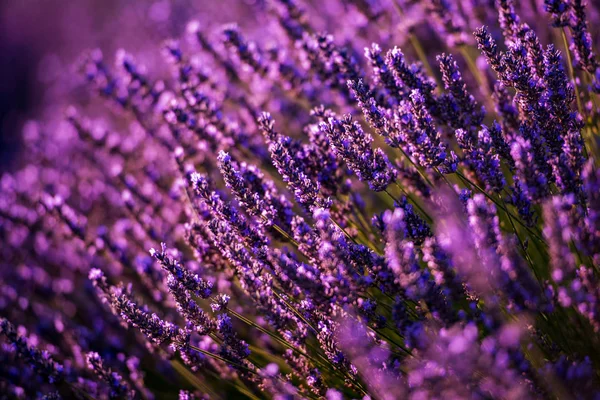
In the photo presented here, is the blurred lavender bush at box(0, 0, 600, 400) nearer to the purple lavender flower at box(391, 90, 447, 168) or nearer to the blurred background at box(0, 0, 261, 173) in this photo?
the purple lavender flower at box(391, 90, 447, 168)

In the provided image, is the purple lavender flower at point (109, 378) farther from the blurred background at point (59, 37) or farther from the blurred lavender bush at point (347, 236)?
the blurred background at point (59, 37)

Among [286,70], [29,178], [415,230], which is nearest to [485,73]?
[286,70]

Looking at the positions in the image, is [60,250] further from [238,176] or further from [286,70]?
[238,176]

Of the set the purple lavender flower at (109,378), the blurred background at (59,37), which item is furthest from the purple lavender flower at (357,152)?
the blurred background at (59,37)

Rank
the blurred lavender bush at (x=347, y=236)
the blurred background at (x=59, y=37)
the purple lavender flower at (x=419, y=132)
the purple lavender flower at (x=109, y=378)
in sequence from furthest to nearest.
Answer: the blurred background at (x=59, y=37) < the purple lavender flower at (x=109, y=378) < the purple lavender flower at (x=419, y=132) < the blurred lavender bush at (x=347, y=236)

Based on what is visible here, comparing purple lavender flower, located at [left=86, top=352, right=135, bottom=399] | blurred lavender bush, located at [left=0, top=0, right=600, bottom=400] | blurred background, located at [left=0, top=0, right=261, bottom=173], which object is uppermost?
blurred background, located at [left=0, top=0, right=261, bottom=173]

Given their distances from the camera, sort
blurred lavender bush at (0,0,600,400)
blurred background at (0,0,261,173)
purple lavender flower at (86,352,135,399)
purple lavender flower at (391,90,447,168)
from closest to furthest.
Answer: blurred lavender bush at (0,0,600,400) → purple lavender flower at (391,90,447,168) → purple lavender flower at (86,352,135,399) → blurred background at (0,0,261,173)

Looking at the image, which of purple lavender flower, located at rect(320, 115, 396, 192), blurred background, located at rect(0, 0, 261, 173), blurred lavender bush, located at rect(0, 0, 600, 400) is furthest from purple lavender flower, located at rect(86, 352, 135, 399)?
blurred background, located at rect(0, 0, 261, 173)
